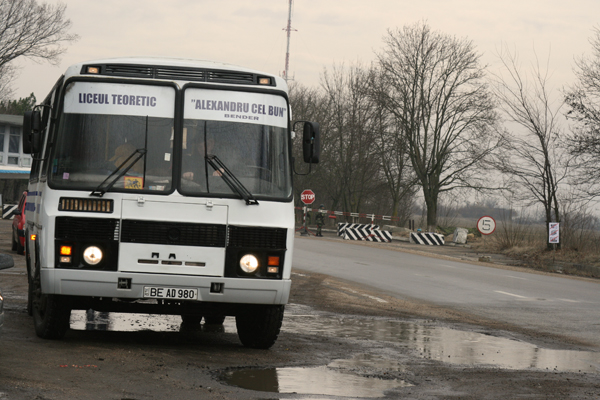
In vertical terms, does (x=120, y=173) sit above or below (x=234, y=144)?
below

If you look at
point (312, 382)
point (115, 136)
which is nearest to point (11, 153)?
point (115, 136)


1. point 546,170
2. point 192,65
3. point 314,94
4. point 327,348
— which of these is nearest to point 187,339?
point 327,348

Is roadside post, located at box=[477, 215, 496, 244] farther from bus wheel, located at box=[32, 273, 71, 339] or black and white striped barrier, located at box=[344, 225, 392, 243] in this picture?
bus wheel, located at box=[32, 273, 71, 339]

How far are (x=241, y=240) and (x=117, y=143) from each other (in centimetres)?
152

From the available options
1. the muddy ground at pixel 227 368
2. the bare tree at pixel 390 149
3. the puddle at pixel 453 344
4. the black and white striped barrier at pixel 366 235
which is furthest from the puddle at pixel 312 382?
the bare tree at pixel 390 149

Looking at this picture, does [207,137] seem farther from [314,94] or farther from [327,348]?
[314,94]

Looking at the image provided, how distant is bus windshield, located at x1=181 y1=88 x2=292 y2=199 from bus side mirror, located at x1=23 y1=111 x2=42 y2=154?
144 cm

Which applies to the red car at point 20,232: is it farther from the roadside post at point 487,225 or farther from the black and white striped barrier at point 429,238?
the black and white striped barrier at point 429,238

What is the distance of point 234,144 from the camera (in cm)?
826

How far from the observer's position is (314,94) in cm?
7144

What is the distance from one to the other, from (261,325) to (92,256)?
1.91m

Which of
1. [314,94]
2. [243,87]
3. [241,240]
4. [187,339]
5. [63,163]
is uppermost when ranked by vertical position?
[314,94]

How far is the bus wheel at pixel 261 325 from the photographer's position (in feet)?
27.9

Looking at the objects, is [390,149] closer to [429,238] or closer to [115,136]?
[429,238]
